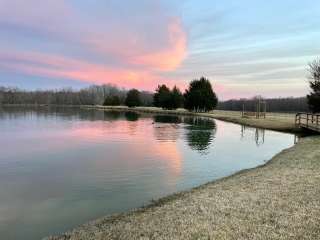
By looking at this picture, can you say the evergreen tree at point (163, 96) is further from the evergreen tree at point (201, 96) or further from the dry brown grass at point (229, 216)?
the dry brown grass at point (229, 216)

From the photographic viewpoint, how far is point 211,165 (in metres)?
18.4

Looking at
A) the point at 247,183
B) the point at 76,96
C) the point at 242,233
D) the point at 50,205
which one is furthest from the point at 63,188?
the point at 76,96

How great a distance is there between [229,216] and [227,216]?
0.14ft

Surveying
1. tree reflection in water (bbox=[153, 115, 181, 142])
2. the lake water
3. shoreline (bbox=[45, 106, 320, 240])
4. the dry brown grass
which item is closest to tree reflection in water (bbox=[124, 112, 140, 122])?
tree reflection in water (bbox=[153, 115, 181, 142])

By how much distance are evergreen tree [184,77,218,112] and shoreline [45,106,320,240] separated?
203 feet

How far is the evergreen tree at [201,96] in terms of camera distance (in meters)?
73.0

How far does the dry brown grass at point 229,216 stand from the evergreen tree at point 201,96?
62.2m

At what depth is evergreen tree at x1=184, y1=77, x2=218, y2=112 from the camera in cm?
7300

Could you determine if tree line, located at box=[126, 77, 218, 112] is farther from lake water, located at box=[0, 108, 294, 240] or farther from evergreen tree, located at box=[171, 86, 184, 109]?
lake water, located at box=[0, 108, 294, 240]

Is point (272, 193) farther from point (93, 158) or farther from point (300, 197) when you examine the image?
point (93, 158)

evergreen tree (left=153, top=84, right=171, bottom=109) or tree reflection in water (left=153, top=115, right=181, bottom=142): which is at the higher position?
evergreen tree (left=153, top=84, right=171, bottom=109)

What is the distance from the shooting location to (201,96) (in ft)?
240

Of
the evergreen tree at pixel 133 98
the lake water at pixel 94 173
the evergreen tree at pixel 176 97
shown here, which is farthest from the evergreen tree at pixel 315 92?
the evergreen tree at pixel 133 98

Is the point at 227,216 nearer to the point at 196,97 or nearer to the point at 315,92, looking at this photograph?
the point at 315,92
